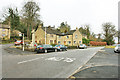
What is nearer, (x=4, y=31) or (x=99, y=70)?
(x=99, y=70)

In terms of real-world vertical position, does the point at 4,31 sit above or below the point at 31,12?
below

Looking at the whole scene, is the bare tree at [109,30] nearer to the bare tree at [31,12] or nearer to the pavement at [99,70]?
the bare tree at [31,12]

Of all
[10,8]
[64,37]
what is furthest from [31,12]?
[64,37]

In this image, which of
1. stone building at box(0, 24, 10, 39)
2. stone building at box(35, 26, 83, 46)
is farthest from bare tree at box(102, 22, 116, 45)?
stone building at box(0, 24, 10, 39)

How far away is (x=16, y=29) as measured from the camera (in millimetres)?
55406

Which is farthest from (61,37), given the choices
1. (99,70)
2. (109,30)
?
(99,70)

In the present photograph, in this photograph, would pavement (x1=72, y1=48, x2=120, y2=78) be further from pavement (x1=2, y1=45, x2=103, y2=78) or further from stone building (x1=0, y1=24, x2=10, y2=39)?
stone building (x1=0, y1=24, x2=10, y2=39)

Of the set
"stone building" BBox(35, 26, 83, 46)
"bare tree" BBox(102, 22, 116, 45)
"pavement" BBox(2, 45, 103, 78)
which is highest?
"bare tree" BBox(102, 22, 116, 45)

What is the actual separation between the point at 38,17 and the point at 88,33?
144ft

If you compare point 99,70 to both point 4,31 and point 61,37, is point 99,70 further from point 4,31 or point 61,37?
point 4,31

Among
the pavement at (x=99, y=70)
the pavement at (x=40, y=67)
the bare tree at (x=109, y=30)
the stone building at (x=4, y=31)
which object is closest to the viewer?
the pavement at (x=99, y=70)

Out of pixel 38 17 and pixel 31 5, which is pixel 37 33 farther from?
pixel 31 5

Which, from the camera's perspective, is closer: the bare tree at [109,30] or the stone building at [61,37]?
the stone building at [61,37]

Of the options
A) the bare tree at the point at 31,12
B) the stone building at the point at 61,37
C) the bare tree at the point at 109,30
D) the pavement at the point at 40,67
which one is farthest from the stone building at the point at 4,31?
the bare tree at the point at 109,30
